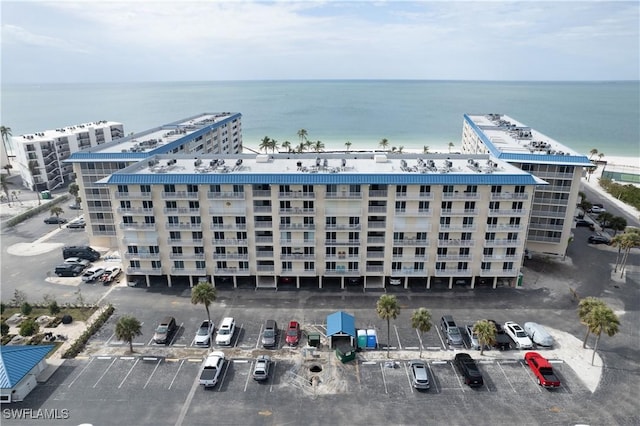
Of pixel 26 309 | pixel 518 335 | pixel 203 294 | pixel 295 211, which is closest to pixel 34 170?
pixel 26 309

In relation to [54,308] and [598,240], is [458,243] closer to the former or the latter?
[598,240]

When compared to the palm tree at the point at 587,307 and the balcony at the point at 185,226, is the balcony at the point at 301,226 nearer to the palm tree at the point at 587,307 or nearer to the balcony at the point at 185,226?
the balcony at the point at 185,226

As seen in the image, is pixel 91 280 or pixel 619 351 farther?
pixel 91 280

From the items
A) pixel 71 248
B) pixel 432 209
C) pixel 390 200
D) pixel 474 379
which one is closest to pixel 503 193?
pixel 432 209

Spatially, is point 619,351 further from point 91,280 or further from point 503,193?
point 91,280

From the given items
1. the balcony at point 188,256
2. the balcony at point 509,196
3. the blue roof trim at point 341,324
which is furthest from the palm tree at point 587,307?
the balcony at point 188,256

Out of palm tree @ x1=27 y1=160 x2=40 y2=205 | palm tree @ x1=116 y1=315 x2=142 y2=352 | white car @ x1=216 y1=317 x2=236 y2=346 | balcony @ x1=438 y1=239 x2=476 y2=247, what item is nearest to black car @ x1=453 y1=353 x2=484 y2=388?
balcony @ x1=438 y1=239 x2=476 y2=247

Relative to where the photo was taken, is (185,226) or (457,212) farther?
(185,226)
